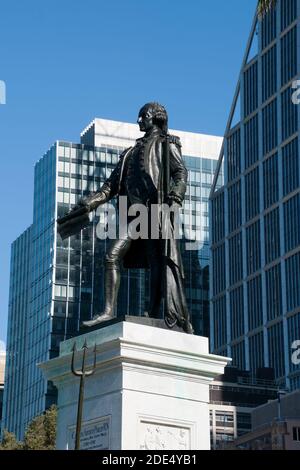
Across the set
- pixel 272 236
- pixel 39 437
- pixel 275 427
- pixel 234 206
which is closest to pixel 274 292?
pixel 272 236

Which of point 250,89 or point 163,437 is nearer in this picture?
point 163,437

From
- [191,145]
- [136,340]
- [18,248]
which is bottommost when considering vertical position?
[136,340]

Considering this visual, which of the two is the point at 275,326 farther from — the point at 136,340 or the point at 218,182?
the point at 136,340

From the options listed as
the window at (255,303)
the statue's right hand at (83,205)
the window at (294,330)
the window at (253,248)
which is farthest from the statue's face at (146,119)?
the window at (253,248)

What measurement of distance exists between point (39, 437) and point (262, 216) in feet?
282

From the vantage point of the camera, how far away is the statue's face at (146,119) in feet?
49.0

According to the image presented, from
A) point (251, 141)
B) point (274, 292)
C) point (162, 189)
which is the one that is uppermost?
point (251, 141)

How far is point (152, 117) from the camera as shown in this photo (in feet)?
49.0

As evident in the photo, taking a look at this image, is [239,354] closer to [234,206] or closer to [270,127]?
[234,206]

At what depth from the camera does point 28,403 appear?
132250mm

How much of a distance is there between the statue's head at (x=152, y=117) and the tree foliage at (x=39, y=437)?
78.5ft

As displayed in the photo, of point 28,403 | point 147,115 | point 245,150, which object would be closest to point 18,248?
point 28,403

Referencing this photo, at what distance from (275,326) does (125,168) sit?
4039 inches

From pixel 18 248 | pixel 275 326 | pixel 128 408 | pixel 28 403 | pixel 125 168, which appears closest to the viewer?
pixel 128 408
